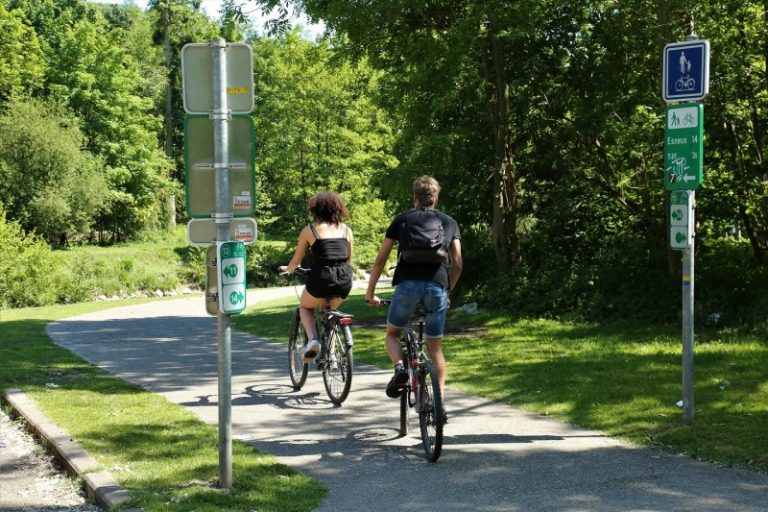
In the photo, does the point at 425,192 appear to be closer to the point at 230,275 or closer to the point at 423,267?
the point at 423,267

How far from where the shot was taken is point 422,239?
644cm

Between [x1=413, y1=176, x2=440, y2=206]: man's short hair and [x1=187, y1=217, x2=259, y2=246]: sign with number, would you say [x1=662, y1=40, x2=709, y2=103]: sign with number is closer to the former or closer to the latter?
[x1=413, y1=176, x2=440, y2=206]: man's short hair

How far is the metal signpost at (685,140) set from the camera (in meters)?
6.76

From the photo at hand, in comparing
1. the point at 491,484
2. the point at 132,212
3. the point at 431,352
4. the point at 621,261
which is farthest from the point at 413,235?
the point at 132,212

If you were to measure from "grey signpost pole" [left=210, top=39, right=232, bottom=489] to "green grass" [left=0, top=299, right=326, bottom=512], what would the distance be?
298 mm

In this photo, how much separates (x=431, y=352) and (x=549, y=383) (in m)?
2.80

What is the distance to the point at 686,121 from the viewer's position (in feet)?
22.4

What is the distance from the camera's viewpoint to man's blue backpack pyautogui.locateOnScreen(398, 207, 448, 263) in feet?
21.1

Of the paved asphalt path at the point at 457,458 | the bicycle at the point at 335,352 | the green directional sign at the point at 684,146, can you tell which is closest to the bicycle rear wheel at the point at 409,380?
→ the paved asphalt path at the point at 457,458

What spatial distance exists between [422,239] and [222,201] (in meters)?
1.70

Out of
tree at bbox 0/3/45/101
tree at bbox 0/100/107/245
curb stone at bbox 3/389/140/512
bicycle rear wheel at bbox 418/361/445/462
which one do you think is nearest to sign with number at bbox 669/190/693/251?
bicycle rear wheel at bbox 418/361/445/462

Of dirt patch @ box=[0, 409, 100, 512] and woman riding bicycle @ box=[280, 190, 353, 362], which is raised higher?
woman riding bicycle @ box=[280, 190, 353, 362]

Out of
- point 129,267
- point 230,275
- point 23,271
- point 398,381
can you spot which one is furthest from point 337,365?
point 129,267

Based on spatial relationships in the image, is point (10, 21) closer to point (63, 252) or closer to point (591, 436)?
point (63, 252)
